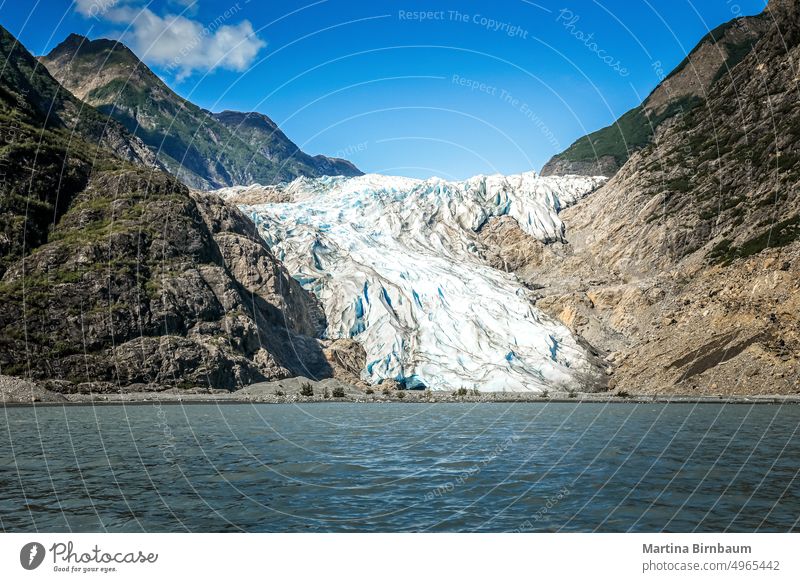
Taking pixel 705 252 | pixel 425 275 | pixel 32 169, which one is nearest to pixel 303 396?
pixel 425 275

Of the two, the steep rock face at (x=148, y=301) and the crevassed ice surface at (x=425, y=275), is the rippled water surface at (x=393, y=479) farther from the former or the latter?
the crevassed ice surface at (x=425, y=275)

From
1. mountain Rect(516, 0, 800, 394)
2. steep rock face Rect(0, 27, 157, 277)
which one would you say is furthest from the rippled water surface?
steep rock face Rect(0, 27, 157, 277)

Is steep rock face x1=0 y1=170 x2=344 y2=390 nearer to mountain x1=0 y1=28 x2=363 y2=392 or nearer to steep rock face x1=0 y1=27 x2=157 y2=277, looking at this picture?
mountain x1=0 y1=28 x2=363 y2=392

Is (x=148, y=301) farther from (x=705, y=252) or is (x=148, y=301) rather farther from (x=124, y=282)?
(x=705, y=252)

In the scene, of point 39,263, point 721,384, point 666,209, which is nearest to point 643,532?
point 721,384

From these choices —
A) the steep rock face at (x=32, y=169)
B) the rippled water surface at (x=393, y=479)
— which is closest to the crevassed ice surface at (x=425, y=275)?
the steep rock face at (x=32, y=169)

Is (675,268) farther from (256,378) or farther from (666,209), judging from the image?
(256,378)

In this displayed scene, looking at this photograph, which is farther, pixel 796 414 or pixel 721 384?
pixel 721 384
